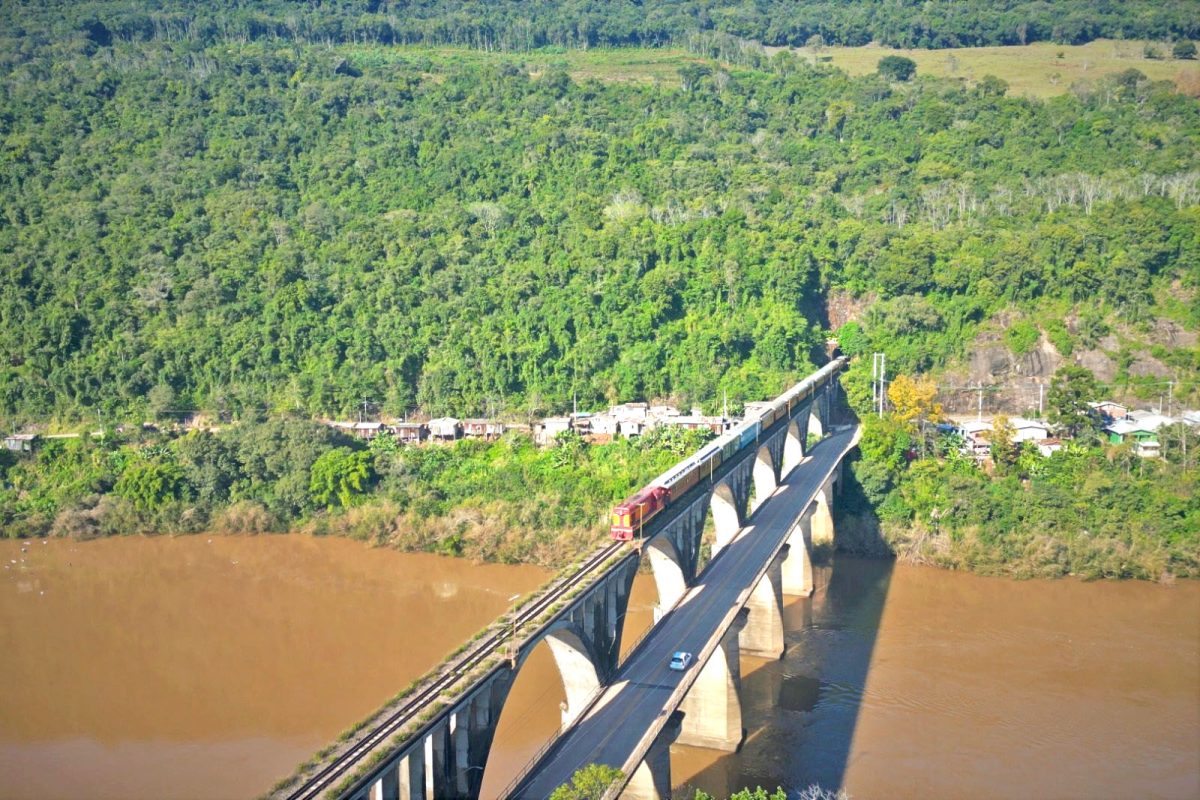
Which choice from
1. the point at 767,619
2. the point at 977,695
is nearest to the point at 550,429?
the point at 767,619

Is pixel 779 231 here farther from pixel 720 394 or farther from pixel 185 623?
pixel 185 623

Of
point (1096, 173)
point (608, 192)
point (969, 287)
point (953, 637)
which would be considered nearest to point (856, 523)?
point (953, 637)

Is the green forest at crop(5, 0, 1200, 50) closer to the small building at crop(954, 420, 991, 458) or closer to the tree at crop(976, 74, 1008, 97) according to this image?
the tree at crop(976, 74, 1008, 97)

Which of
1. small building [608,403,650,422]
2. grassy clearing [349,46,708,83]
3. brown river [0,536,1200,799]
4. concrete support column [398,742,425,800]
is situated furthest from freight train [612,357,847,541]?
grassy clearing [349,46,708,83]

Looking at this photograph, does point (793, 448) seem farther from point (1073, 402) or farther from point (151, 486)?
point (151, 486)

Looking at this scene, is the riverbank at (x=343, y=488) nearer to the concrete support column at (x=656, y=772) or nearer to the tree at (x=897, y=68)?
the concrete support column at (x=656, y=772)

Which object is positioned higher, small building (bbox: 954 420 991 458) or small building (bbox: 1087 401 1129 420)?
small building (bbox: 1087 401 1129 420)

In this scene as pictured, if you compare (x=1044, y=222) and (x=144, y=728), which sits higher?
(x=1044, y=222)

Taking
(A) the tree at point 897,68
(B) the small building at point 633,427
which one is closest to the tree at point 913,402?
(B) the small building at point 633,427
